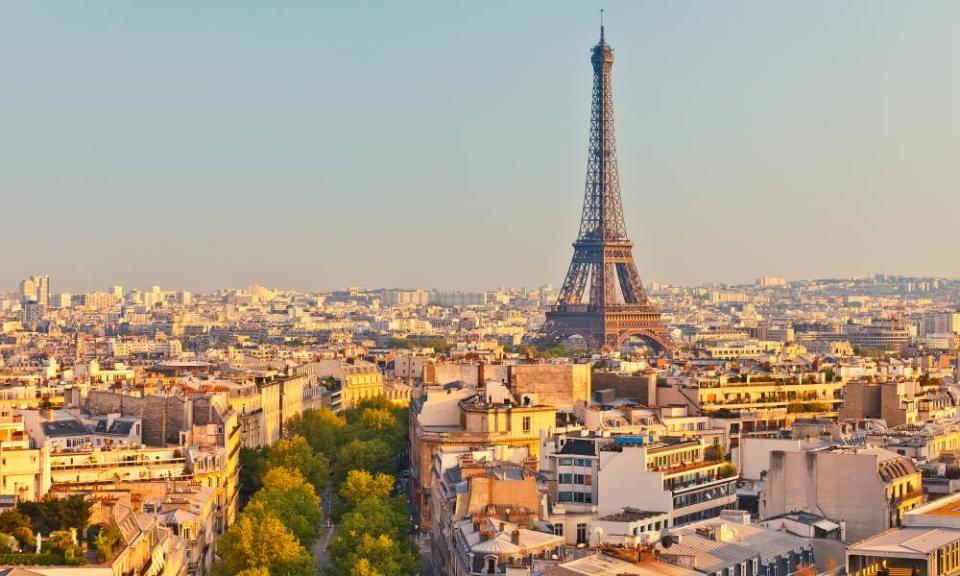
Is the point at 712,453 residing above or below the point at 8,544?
above

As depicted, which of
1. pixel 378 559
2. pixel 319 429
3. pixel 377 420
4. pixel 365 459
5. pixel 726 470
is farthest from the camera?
pixel 377 420

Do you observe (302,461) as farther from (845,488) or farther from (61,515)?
(61,515)

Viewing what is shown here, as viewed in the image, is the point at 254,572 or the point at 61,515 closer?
the point at 61,515

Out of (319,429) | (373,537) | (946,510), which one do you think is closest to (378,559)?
(373,537)

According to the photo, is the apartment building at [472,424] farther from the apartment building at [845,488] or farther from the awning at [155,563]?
the awning at [155,563]

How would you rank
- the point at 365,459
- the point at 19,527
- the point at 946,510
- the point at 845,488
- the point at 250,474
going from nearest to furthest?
the point at 19,527
the point at 946,510
the point at 845,488
the point at 250,474
the point at 365,459

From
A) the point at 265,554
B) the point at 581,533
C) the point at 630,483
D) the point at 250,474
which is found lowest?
the point at 265,554
